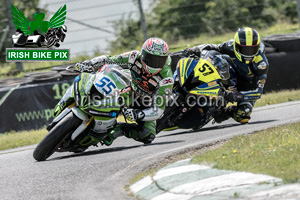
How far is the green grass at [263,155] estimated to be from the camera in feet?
15.9

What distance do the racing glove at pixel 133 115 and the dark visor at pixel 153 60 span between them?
0.71m

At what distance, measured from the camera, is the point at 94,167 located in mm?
6406

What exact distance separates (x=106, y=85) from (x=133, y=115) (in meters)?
0.88

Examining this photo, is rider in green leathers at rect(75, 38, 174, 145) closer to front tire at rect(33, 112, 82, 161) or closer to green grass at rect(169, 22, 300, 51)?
front tire at rect(33, 112, 82, 161)

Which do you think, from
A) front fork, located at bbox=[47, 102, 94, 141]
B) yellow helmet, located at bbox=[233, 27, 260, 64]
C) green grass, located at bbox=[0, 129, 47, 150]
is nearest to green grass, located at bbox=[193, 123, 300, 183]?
front fork, located at bbox=[47, 102, 94, 141]

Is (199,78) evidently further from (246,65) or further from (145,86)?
(246,65)

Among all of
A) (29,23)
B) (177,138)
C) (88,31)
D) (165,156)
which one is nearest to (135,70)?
(177,138)

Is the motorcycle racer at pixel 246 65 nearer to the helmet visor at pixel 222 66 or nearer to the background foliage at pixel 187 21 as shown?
the helmet visor at pixel 222 66

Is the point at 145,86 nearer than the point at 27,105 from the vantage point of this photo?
Yes

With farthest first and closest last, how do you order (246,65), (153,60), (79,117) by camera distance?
(246,65)
(153,60)
(79,117)

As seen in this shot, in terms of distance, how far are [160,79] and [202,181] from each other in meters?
3.49

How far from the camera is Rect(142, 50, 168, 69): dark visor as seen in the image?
7.90m

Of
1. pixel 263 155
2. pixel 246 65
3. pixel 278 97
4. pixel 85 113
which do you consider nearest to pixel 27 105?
pixel 246 65

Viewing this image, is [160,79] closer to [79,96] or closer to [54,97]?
[79,96]
